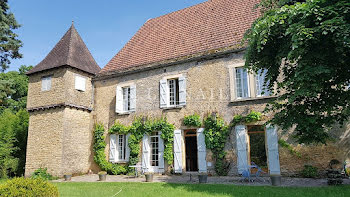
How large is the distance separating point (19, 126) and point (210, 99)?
38.2 feet

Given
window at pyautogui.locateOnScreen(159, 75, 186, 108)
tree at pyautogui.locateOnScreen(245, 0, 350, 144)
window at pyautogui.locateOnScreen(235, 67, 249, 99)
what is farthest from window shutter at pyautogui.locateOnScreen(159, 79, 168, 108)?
tree at pyautogui.locateOnScreen(245, 0, 350, 144)

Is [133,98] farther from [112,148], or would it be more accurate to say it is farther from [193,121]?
[193,121]

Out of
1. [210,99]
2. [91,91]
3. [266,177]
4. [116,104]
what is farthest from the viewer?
[91,91]

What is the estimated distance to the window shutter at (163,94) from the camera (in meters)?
12.2

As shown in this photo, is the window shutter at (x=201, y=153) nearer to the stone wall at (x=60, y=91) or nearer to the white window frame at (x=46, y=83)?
the stone wall at (x=60, y=91)

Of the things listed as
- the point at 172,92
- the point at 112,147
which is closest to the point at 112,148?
the point at 112,147

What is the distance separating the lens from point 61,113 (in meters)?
12.9

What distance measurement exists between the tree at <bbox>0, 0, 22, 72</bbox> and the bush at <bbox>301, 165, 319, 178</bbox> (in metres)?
15.7

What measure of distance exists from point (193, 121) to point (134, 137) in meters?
3.19

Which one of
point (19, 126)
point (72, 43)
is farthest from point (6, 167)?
point (72, 43)

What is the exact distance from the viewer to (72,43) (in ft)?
48.6

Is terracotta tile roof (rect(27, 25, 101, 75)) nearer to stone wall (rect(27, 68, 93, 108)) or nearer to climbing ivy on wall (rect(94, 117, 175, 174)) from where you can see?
stone wall (rect(27, 68, 93, 108))

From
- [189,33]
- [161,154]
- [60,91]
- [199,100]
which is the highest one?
[189,33]

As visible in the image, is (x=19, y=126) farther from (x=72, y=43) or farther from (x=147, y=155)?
(x=147, y=155)
